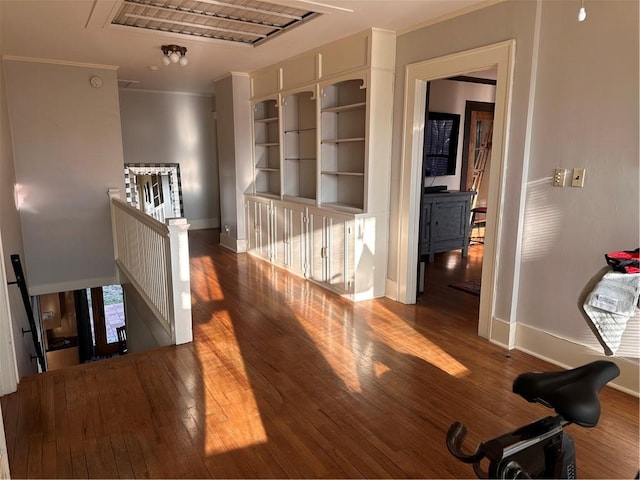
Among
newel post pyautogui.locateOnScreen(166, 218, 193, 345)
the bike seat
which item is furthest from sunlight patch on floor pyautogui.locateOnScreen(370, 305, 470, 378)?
the bike seat

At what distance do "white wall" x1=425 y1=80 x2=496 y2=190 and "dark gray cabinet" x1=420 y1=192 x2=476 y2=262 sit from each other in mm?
517

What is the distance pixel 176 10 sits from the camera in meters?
3.53

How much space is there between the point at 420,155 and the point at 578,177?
58.5 inches

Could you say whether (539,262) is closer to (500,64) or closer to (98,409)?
(500,64)

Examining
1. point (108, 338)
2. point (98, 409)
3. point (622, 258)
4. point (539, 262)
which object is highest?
point (622, 258)

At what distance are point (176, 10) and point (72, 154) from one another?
273 centimetres

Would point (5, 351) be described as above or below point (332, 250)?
below

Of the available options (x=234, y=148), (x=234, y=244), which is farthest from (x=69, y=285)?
(x=234, y=148)

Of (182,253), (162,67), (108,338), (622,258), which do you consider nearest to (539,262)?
(622,258)

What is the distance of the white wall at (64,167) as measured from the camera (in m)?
5.11

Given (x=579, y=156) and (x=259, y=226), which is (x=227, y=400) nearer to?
(x=579, y=156)

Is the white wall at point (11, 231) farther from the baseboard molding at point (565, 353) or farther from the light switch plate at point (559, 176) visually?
the light switch plate at point (559, 176)

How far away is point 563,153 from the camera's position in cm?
287

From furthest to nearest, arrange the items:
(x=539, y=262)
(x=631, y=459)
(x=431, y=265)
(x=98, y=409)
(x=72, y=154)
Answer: (x=431, y=265)
(x=72, y=154)
(x=539, y=262)
(x=98, y=409)
(x=631, y=459)
